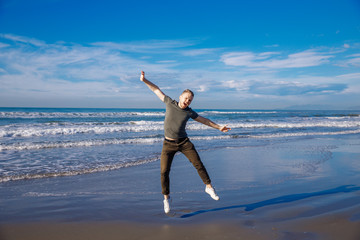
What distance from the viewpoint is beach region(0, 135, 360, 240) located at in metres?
3.89

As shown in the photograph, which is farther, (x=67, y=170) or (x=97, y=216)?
(x=67, y=170)

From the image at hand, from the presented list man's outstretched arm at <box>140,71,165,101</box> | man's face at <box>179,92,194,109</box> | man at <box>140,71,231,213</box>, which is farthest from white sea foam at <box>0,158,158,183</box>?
man's face at <box>179,92,194,109</box>

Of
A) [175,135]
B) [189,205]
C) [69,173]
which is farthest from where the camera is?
[69,173]

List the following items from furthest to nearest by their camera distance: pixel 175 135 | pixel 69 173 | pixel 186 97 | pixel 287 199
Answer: pixel 69 173, pixel 287 199, pixel 175 135, pixel 186 97

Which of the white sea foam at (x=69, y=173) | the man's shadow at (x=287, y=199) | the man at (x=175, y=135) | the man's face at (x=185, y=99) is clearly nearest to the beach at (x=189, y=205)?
the man's shadow at (x=287, y=199)

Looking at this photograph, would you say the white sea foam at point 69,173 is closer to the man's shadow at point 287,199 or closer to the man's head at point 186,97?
the man's shadow at point 287,199

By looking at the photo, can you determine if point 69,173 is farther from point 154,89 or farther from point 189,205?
point 154,89

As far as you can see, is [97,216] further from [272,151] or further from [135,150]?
[272,151]

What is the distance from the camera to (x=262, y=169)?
8.20 metres

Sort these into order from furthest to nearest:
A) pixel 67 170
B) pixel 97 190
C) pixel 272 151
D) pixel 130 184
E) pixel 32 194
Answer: pixel 272 151 < pixel 67 170 < pixel 130 184 < pixel 97 190 < pixel 32 194

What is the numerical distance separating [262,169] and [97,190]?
495 cm

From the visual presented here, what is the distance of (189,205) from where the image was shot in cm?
510

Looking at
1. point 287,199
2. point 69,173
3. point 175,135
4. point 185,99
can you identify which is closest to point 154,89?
point 185,99

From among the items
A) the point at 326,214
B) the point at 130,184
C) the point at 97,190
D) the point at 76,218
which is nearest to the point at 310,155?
the point at 326,214
